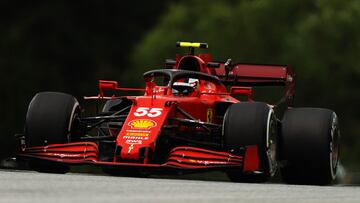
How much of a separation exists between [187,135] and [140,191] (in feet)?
15.2

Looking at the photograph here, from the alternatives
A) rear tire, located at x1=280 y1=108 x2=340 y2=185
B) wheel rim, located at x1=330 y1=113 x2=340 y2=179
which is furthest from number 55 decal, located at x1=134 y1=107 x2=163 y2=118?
wheel rim, located at x1=330 y1=113 x2=340 y2=179

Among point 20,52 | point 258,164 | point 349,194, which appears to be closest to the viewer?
point 349,194

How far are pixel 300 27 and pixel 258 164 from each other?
1537 centimetres

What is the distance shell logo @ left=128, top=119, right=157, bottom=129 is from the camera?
43.9 ft

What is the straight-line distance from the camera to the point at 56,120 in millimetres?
14148

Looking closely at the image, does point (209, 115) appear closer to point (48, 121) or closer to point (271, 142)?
point (271, 142)

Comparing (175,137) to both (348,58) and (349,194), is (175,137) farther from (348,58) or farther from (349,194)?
(348,58)

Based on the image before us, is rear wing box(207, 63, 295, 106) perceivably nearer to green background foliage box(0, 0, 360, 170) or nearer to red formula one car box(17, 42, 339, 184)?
red formula one car box(17, 42, 339, 184)

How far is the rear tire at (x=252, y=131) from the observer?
13.3 m

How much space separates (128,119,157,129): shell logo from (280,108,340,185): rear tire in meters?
1.55

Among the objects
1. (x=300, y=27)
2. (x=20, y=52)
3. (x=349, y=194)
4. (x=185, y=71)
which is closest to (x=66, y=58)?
(x=20, y=52)

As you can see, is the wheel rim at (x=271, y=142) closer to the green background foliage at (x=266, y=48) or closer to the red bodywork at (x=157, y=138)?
the red bodywork at (x=157, y=138)

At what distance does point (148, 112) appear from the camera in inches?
538

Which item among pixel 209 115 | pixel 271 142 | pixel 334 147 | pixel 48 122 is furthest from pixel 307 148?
pixel 48 122
